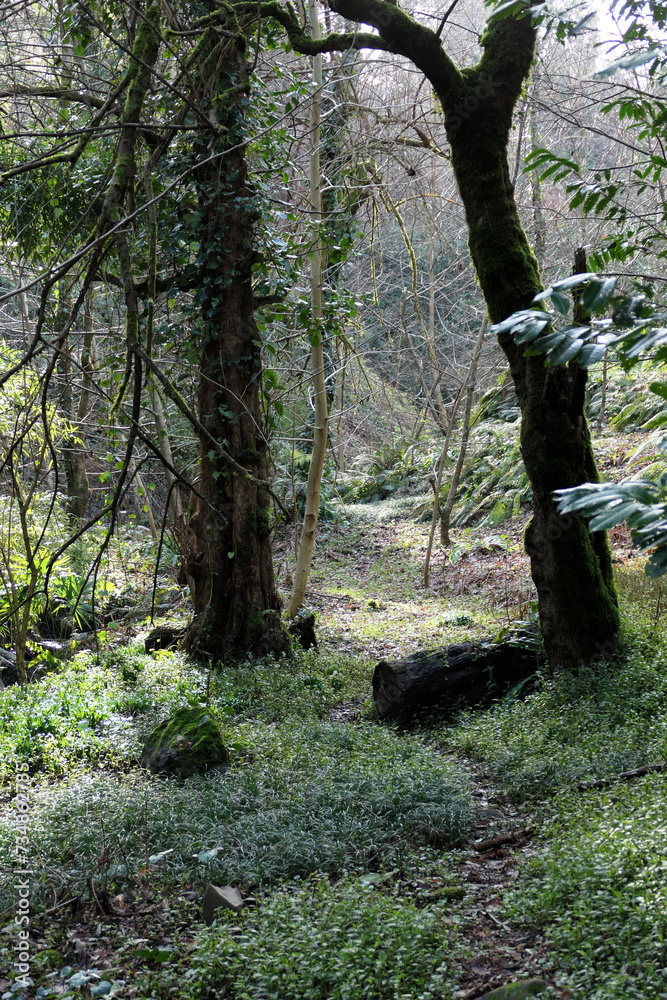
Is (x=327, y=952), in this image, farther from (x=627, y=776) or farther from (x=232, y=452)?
(x=232, y=452)

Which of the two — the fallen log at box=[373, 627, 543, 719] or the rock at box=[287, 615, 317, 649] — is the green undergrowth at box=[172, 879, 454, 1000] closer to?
the fallen log at box=[373, 627, 543, 719]

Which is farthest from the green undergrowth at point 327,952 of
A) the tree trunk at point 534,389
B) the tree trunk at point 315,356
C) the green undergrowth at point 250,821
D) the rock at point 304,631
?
the tree trunk at point 315,356

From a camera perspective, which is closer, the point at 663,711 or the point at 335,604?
the point at 663,711

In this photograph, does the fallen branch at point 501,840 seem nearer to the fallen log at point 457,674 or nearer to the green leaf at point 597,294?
the fallen log at point 457,674

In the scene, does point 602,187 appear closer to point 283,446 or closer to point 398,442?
point 283,446

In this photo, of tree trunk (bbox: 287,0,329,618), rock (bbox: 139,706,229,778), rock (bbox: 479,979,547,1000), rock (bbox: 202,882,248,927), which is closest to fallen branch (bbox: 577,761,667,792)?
rock (bbox: 479,979,547,1000)

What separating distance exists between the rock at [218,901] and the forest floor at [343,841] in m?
0.08

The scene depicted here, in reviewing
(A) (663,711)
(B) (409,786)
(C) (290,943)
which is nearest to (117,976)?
(C) (290,943)

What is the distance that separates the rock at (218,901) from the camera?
127 inches

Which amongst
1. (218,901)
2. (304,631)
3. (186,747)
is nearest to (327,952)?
(218,901)

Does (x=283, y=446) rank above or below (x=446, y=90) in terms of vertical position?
below

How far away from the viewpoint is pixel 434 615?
9.77 metres

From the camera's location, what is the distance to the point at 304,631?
8125mm

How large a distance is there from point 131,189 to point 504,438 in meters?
12.7
